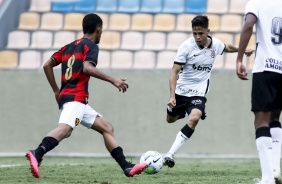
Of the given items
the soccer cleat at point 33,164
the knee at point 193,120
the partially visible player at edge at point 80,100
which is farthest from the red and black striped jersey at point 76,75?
the knee at point 193,120

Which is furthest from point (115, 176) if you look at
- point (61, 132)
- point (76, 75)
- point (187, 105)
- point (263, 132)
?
point (263, 132)

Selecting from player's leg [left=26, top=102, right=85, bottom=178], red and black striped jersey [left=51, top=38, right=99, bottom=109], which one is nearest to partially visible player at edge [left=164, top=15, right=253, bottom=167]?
red and black striped jersey [left=51, top=38, right=99, bottom=109]

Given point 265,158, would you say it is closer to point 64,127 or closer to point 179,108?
point 64,127

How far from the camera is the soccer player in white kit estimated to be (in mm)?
6566

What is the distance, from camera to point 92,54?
788 centimetres

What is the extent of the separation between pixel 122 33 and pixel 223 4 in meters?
2.23

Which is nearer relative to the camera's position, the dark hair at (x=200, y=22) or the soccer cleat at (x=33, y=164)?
the soccer cleat at (x=33, y=164)

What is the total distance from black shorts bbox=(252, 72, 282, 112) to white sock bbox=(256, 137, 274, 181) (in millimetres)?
260

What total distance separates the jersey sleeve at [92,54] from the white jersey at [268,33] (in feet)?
6.00

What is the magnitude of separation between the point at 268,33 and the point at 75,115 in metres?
2.28

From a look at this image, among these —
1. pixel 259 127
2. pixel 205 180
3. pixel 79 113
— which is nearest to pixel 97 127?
pixel 79 113

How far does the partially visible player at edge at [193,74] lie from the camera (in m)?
9.80

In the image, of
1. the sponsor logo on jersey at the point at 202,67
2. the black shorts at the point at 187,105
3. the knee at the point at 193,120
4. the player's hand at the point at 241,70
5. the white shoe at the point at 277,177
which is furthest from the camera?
the sponsor logo on jersey at the point at 202,67

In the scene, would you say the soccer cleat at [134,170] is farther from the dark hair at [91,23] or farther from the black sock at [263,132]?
the black sock at [263,132]
